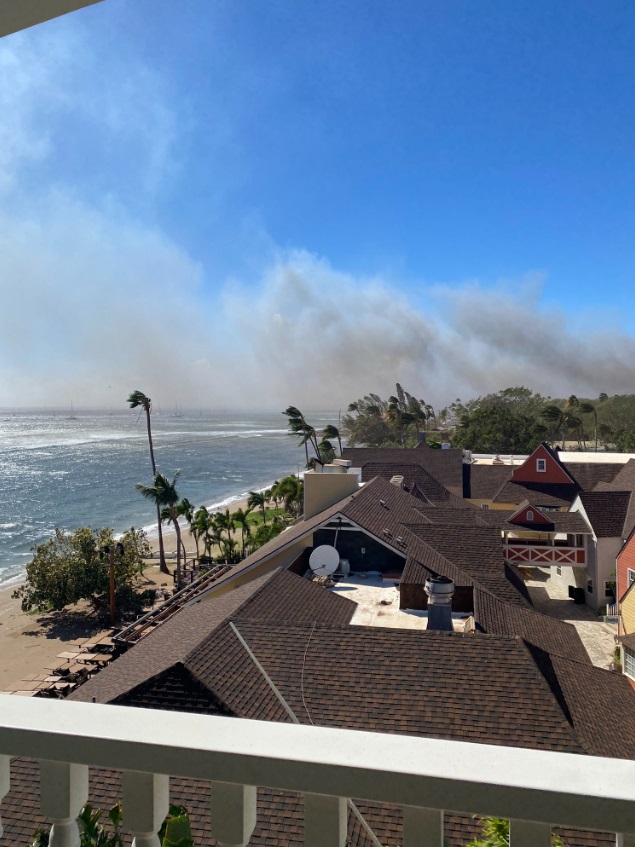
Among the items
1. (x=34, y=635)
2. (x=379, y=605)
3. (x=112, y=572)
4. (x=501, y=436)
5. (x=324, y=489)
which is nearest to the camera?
(x=379, y=605)

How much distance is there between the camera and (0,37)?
282 cm

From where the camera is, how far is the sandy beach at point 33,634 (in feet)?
83.8

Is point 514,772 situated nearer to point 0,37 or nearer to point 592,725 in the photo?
point 0,37

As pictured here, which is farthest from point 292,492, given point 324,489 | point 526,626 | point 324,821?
point 324,821

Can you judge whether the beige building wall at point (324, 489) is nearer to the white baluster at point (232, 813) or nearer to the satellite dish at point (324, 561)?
the satellite dish at point (324, 561)

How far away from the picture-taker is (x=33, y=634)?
29.8m

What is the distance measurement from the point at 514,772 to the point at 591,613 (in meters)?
26.8

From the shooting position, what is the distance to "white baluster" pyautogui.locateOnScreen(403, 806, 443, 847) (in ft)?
5.04

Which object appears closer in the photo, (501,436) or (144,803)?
(144,803)

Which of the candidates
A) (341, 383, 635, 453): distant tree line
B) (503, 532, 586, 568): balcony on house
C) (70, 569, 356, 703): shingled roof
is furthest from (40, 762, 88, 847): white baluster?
(341, 383, 635, 453): distant tree line

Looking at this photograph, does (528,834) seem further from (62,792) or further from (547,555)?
(547,555)

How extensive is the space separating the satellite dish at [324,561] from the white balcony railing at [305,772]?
15.2 metres

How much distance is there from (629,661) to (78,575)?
84.2 feet

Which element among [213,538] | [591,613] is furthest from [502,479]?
[213,538]
